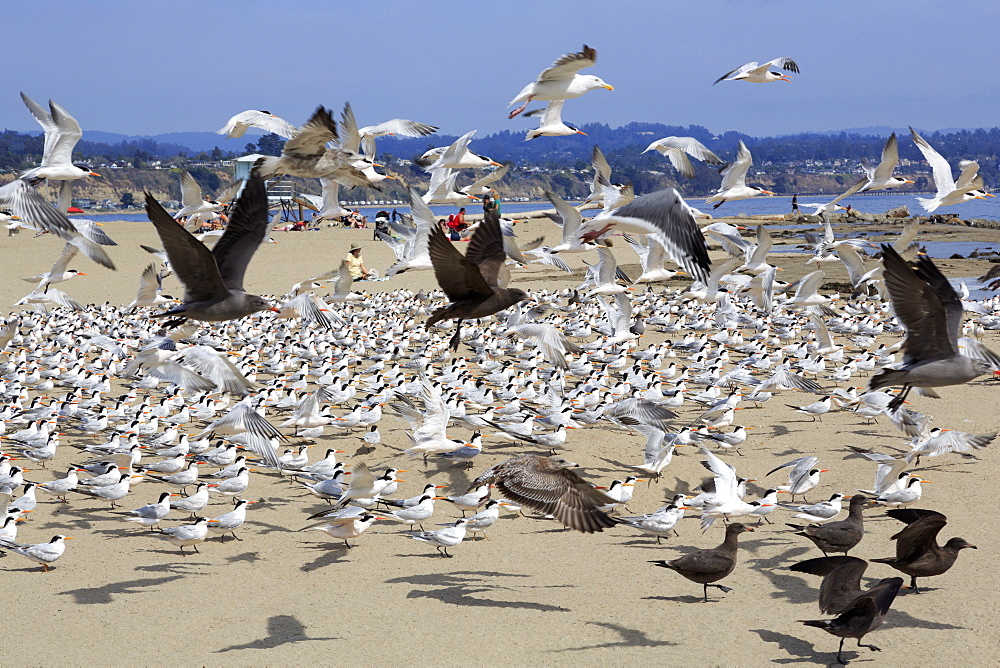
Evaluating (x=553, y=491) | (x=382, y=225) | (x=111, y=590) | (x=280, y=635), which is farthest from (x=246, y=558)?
(x=382, y=225)

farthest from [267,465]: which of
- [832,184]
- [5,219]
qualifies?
[832,184]

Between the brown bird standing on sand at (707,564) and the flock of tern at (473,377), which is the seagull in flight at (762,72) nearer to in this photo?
the flock of tern at (473,377)

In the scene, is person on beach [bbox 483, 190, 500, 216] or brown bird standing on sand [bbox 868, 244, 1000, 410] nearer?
brown bird standing on sand [bbox 868, 244, 1000, 410]

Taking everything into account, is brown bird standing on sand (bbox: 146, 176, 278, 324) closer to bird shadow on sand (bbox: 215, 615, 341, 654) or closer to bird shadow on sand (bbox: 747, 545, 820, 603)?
bird shadow on sand (bbox: 215, 615, 341, 654)

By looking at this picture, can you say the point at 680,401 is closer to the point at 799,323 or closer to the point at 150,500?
the point at 150,500

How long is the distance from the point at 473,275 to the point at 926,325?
343 cm

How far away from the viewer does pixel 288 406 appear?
44.4ft

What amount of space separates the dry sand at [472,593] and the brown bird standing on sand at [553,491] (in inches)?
34.9

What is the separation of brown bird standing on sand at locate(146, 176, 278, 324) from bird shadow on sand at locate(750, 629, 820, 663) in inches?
173

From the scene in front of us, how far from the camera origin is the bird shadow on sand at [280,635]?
21.9ft

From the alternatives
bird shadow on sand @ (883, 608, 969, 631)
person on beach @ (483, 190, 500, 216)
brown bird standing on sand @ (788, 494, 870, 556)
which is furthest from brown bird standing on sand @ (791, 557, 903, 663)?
person on beach @ (483, 190, 500, 216)

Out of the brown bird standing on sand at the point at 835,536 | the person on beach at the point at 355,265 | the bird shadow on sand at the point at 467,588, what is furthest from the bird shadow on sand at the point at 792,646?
the person on beach at the point at 355,265

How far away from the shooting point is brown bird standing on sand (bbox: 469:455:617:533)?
6.61 metres

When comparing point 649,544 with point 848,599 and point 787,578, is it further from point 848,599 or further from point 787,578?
point 848,599
